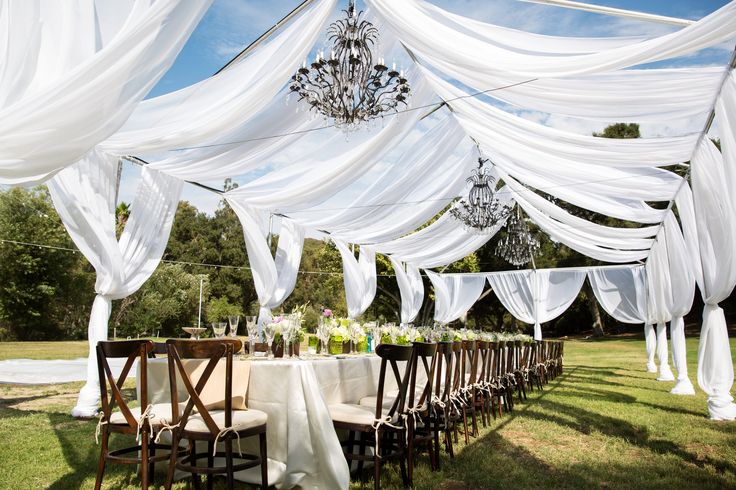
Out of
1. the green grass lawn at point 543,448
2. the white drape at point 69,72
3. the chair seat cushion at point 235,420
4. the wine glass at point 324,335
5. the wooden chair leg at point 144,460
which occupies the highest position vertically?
the white drape at point 69,72

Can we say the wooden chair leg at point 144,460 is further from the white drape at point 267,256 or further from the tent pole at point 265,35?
the white drape at point 267,256

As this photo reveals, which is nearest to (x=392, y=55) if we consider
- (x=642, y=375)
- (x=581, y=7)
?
(x=581, y=7)

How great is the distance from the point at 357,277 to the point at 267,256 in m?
2.87

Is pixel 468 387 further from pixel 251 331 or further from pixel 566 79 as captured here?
pixel 566 79

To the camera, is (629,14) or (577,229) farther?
(577,229)

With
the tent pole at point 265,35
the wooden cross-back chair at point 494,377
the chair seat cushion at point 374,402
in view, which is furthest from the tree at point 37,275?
the chair seat cushion at point 374,402

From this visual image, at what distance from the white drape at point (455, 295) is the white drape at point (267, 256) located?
6.69 m

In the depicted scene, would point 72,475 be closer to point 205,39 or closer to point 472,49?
point 205,39

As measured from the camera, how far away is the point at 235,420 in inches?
112

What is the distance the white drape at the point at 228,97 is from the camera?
4152 millimetres

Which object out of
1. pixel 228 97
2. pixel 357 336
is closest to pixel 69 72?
pixel 228 97

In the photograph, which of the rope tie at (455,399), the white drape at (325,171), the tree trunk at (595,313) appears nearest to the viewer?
the rope tie at (455,399)

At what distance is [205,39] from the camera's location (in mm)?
4379

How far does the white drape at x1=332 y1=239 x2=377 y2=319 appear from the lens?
1088cm
